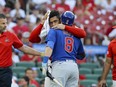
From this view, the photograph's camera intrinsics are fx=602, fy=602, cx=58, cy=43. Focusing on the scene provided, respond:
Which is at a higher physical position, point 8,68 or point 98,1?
point 98,1

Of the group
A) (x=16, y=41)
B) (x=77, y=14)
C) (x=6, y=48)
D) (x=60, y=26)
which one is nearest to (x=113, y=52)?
(x=60, y=26)

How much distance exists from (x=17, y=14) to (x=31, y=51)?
7.42 meters

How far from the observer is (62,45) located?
30.4ft

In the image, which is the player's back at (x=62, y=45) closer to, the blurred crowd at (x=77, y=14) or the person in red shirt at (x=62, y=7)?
the blurred crowd at (x=77, y=14)

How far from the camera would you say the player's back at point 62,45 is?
9.24 m

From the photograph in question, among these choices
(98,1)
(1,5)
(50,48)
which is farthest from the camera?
(98,1)

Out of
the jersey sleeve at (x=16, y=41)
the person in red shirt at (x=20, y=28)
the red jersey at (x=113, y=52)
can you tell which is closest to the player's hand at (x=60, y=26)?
the jersey sleeve at (x=16, y=41)

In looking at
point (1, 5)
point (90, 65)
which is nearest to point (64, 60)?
point (90, 65)

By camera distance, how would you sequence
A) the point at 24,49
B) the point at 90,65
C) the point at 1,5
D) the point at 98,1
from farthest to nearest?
the point at 98,1
the point at 1,5
the point at 90,65
the point at 24,49

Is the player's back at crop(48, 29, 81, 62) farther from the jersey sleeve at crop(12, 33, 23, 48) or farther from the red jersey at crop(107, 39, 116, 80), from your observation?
the red jersey at crop(107, 39, 116, 80)

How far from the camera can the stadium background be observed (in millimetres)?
14852

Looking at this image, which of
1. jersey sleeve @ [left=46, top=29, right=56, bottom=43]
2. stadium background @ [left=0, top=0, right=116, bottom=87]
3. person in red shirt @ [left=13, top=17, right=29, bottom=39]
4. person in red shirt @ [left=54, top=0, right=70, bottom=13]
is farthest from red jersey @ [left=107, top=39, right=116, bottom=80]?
person in red shirt @ [left=54, top=0, right=70, bottom=13]

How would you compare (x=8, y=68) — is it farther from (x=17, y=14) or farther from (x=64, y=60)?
(x=17, y=14)

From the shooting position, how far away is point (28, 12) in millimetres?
17719
